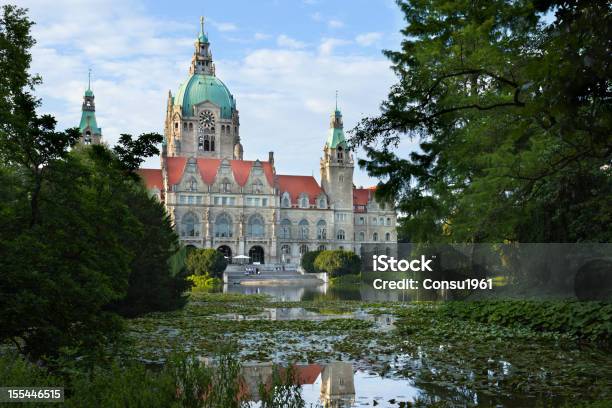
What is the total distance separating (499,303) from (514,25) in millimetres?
11575

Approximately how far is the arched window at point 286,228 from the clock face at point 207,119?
2024 cm

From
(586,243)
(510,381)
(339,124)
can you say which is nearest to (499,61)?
(510,381)

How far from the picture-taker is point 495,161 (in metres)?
17.7

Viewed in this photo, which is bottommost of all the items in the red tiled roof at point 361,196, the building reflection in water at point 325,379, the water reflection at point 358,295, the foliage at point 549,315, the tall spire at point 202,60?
the water reflection at point 358,295

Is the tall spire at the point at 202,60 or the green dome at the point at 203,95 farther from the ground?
the tall spire at the point at 202,60

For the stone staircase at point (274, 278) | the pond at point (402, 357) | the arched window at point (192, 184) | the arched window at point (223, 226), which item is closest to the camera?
the pond at point (402, 357)

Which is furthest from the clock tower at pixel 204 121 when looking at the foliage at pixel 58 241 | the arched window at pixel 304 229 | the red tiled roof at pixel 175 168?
the foliage at pixel 58 241

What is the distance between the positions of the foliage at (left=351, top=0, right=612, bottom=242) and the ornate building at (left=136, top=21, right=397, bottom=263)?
59491 mm

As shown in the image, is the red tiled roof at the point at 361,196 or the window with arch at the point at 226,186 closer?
the window with arch at the point at 226,186

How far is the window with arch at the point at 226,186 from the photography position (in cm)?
8725

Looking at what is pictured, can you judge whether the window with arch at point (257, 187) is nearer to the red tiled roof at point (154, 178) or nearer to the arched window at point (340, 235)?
the red tiled roof at point (154, 178)

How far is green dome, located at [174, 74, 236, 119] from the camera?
329ft

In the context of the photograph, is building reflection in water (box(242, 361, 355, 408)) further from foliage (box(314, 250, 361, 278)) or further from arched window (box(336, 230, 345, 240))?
arched window (box(336, 230, 345, 240))

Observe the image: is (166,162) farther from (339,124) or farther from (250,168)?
(339,124)
